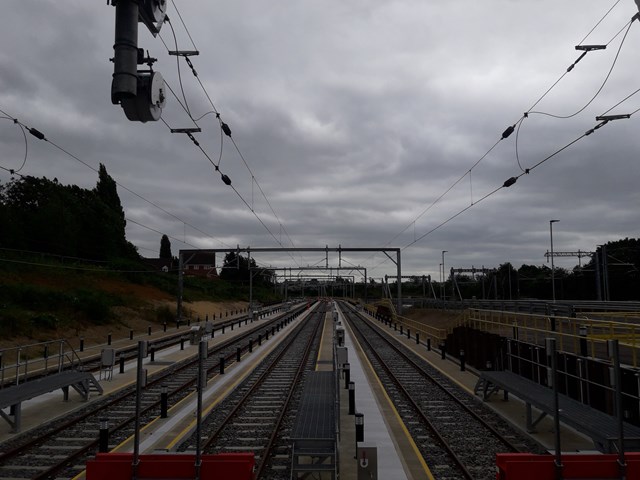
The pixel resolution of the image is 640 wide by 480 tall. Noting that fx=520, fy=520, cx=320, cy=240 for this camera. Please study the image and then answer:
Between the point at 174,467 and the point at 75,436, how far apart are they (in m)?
5.76

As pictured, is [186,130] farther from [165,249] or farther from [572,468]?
[165,249]

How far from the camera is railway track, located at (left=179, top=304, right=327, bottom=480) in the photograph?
33.0 ft

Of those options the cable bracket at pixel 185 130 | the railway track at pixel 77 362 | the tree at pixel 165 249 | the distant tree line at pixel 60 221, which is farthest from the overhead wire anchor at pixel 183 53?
the tree at pixel 165 249

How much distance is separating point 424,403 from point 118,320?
1243 inches

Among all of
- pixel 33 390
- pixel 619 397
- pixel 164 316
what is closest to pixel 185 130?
pixel 33 390

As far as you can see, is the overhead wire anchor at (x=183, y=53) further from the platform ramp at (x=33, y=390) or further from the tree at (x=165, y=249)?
the tree at (x=165, y=249)

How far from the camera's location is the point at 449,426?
1235cm

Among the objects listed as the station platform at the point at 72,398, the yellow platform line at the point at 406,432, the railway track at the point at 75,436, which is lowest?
the railway track at the point at 75,436

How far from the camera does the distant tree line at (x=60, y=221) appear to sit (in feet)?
186

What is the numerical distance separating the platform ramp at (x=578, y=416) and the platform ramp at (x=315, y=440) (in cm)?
381

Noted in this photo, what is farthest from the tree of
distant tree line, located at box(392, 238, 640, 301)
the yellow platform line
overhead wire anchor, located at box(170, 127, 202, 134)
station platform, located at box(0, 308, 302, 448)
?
overhead wire anchor, located at box(170, 127, 202, 134)

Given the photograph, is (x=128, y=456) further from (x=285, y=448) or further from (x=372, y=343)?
(x=372, y=343)

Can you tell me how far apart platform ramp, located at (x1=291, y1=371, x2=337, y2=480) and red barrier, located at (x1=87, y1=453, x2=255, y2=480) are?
56.8 inches

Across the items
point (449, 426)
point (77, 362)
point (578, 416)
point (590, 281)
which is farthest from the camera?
point (590, 281)
